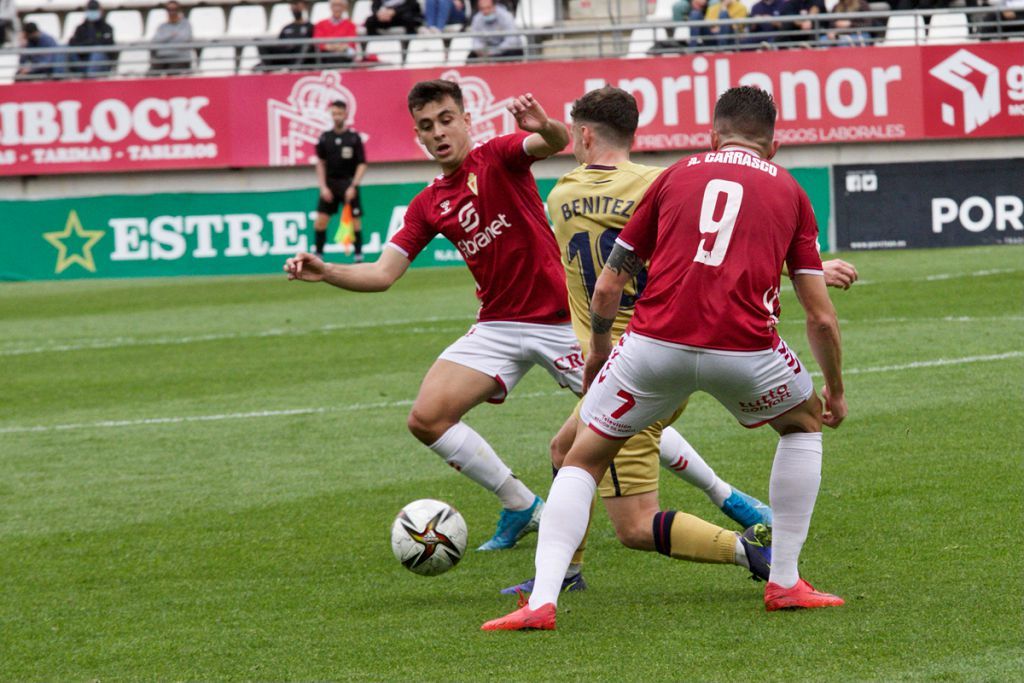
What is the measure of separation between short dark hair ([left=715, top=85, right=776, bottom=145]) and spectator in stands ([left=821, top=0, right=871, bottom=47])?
19.8m

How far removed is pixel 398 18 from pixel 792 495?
2294 centimetres

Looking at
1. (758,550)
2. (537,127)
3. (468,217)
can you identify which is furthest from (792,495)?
(468,217)

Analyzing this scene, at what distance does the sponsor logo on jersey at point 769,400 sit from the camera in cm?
498

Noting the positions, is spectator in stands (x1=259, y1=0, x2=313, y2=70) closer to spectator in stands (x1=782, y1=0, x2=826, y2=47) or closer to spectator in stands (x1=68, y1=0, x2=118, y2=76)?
spectator in stands (x1=68, y1=0, x2=118, y2=76)

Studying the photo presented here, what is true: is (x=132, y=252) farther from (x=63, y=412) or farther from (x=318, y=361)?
(x=63, y=412)

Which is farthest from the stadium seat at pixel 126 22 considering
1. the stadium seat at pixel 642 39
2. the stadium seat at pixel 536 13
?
the stadium seat at pixel 642 39

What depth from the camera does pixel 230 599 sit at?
19.6 feet

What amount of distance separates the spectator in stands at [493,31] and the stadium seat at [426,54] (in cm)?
64

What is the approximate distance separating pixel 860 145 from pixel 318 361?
13708 mm

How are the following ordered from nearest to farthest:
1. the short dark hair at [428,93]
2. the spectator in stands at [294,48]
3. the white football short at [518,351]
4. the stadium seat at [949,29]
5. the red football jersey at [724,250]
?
the red football jersey at [724,250] → the short dark hair at [428,93] → the white football short at [518,351] → the stadium seat at [949,29] → the spectator in stands at [294,48]

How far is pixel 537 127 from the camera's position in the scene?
587 cm

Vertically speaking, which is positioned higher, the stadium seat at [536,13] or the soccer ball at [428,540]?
the stadium seat at [536,13]

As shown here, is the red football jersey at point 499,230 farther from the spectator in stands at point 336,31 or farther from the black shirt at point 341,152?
the spectator in stands at point 336,31

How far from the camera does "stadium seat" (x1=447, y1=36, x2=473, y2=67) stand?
2594 cm
